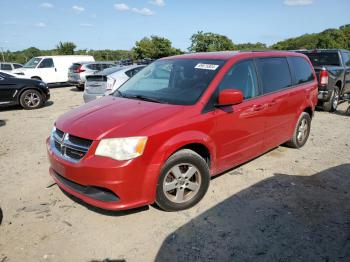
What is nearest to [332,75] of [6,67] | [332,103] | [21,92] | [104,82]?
[332,103]

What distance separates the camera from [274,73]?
16.8ft

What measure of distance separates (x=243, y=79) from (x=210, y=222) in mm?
1983

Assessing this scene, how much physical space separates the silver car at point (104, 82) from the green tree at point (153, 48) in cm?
3398

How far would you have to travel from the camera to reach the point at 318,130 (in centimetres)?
777

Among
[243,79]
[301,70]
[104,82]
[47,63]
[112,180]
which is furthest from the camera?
[47,63]

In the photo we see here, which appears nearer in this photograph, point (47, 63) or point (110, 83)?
point (110, 83)

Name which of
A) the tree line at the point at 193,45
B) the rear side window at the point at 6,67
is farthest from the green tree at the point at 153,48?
the rear side window at the point at 6,67

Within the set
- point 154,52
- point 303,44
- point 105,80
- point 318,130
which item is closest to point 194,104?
point 318,130

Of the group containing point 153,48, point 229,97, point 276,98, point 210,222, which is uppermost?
point 153,48

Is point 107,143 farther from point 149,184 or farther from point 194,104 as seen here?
point 194,104

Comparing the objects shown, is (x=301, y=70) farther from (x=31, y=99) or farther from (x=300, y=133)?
(x=31, y=99)

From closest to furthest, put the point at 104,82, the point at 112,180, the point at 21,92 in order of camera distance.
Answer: the point at 112,180, the point at 104,82, the point at 21,92

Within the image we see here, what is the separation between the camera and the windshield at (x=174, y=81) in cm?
406

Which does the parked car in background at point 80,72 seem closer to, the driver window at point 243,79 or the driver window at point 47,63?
the driver window at point 47,63
